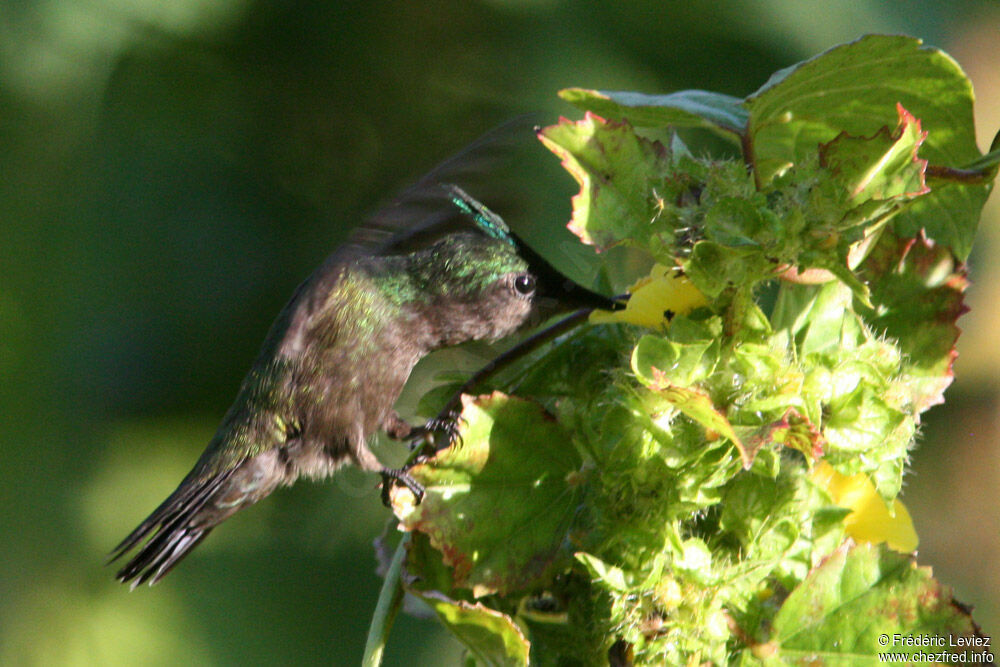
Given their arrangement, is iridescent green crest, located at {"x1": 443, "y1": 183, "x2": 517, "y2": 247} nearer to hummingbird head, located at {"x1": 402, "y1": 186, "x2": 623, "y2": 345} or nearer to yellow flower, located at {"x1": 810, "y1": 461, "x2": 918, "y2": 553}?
hummingbird head, located at {"x1": 402, "y1": 186, "x2": 623, "y2": 345}

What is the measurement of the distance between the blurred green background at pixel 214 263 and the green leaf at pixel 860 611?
1381 millimetres

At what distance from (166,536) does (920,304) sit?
986mm

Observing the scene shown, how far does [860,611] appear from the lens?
0.81 metres

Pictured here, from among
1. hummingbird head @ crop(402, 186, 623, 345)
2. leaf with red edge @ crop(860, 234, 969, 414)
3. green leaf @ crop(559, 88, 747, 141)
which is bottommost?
hummingbird head @ crop(402, 186, 623, 345)

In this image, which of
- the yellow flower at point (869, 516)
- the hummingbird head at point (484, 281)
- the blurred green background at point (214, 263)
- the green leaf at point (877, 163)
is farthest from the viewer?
the blurred green background at point (214, 263)

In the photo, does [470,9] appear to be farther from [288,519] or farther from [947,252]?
[947,252]

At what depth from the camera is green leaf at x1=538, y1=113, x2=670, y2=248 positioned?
0.79 metres

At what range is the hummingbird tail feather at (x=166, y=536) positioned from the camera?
1286mm

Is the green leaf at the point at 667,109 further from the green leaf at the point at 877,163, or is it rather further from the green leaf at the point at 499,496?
the green leaf at the point at 499,496

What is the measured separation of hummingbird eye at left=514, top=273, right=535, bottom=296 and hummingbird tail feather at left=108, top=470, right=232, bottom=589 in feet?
1.64

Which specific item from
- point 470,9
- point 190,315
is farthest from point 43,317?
point 470,9

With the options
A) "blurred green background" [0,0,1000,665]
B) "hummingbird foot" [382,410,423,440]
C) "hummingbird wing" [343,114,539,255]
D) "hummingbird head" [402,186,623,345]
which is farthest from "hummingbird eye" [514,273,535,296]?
"blurred green background" [0,0,1000,665]

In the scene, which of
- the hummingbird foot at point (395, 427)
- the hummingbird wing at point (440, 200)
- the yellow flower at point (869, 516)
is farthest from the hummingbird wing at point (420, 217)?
the yellow flower at point (869, 516)

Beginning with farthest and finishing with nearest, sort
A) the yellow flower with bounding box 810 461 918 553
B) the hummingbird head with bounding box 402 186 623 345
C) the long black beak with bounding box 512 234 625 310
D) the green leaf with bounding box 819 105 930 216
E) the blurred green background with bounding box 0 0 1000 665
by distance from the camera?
the blurred green background with bounding box 0 0 1000 665, the hummingbird head with bounding box 402 186 623 345, the long black beak with bounding box 512 234 625 310, the yellow flower with bounding box 810 461 918 553, the green leaf with bounding box 819 105 930 216
